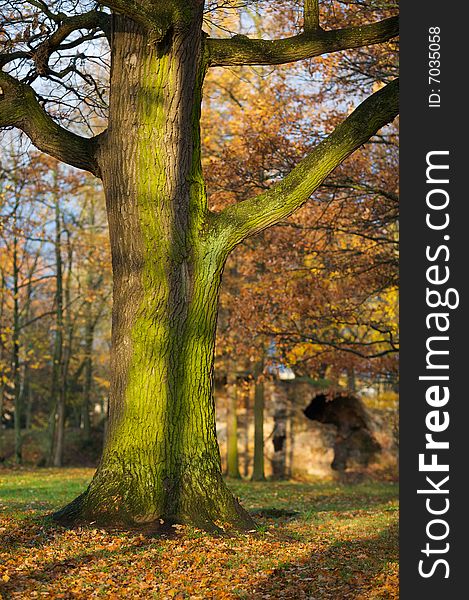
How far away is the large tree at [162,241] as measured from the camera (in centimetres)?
845

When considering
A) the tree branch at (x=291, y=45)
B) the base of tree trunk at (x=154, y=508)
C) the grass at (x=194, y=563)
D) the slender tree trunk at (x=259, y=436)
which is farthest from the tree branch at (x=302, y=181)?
the slender tree trunk at (x=259, y=436)

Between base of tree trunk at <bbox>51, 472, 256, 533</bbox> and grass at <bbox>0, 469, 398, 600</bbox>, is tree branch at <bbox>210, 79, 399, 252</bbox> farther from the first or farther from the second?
grass at <bbox>0, 469, 398, 600</bbox>

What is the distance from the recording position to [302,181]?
8.99 m

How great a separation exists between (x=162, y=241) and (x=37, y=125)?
2135mm

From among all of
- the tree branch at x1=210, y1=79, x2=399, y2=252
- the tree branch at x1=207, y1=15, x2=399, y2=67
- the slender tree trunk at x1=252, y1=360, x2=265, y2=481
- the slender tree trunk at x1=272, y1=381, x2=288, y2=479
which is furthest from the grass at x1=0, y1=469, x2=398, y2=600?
the slender tree trunk at x1=272, y1=381, x2=288, y2=479

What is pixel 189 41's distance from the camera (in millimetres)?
8914

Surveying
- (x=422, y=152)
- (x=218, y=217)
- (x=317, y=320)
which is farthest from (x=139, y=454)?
(x=317, y=320)

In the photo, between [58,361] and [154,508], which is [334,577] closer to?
[154,508]

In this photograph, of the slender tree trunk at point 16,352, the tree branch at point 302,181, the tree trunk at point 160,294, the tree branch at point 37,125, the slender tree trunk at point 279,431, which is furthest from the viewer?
the slender tree trunk at point 279,431

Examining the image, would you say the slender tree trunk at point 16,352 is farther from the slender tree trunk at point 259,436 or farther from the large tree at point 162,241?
the large tree at point 162,241

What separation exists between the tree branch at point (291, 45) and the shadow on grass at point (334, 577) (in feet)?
19.3

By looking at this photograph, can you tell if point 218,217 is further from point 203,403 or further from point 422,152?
point 422,152

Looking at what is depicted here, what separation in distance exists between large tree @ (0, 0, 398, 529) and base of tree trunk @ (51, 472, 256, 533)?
0.04 feet

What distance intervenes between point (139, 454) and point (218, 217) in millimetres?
2871
